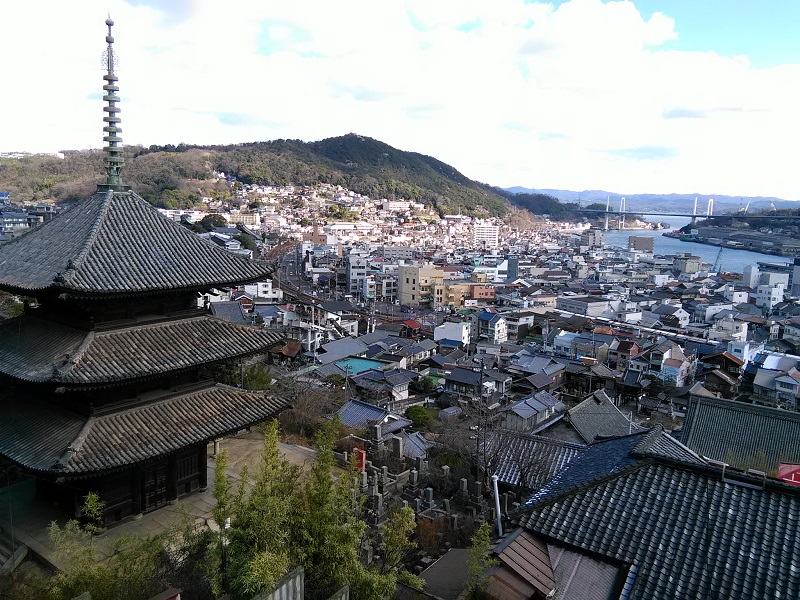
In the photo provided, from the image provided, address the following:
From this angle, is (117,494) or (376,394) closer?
(117,494)

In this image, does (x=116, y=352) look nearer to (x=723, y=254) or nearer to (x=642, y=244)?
(x=642, y=244)

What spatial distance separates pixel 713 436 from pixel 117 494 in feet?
65.2

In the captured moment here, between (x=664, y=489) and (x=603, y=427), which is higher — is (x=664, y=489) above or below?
above

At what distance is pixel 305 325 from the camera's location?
4644 centimetres

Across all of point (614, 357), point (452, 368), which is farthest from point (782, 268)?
point (452, 368)

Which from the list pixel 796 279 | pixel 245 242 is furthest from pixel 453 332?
pixel 796 279

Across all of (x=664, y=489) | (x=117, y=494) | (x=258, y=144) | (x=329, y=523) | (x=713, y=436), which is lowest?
(x=713, y=436)

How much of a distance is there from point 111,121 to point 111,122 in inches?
0.9

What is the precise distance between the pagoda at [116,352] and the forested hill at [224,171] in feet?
245

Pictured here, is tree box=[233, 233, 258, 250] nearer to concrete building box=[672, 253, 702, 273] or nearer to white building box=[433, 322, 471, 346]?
white building box=[433, 322, 471, 346]

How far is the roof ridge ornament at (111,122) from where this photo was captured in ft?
35.9

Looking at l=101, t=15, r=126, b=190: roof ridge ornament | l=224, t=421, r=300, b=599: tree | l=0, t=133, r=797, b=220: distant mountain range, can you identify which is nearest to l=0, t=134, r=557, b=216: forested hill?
l=0, t=133, r=797, b=220: distant mountain range

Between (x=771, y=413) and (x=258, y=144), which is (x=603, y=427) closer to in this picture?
(x=771, y=413)

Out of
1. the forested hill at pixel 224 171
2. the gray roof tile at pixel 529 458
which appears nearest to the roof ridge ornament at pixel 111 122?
the gray roof tile at pixel 529 458
